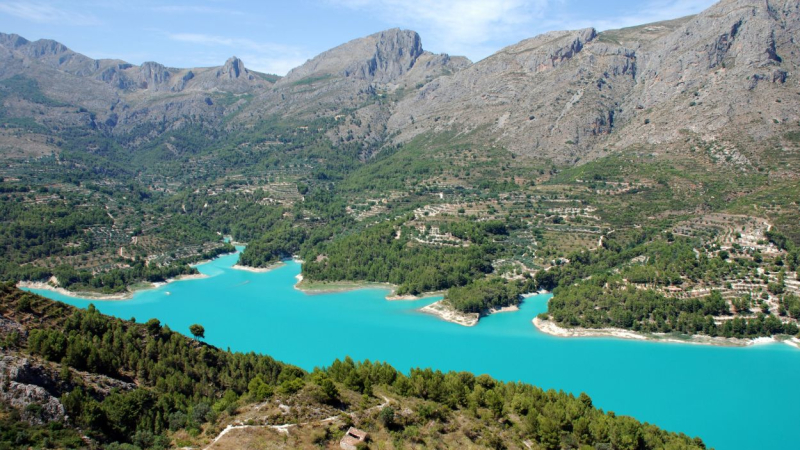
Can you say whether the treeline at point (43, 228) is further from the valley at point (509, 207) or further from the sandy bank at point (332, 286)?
the sandy bank at point (332, 286)

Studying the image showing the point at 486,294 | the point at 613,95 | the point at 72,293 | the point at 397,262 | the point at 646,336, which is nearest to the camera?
the point at 646,336

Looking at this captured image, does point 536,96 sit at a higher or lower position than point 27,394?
higher

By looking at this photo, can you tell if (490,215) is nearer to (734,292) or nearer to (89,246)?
(734,292)

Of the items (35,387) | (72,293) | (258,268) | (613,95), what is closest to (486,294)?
(258,268)

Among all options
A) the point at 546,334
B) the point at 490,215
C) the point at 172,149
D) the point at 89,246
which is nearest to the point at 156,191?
the point at 172,149

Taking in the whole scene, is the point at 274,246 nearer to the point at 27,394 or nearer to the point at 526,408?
the point at 526,408

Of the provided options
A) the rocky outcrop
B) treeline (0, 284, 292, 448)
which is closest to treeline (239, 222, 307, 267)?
treeline (0, 284, 292, 448)

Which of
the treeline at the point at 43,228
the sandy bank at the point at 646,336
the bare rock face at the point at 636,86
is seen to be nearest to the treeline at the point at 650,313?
the sandy bank at the point at 646,336

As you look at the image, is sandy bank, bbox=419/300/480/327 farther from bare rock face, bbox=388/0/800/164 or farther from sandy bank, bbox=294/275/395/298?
bare rock face, bbox=388/0/800/164
